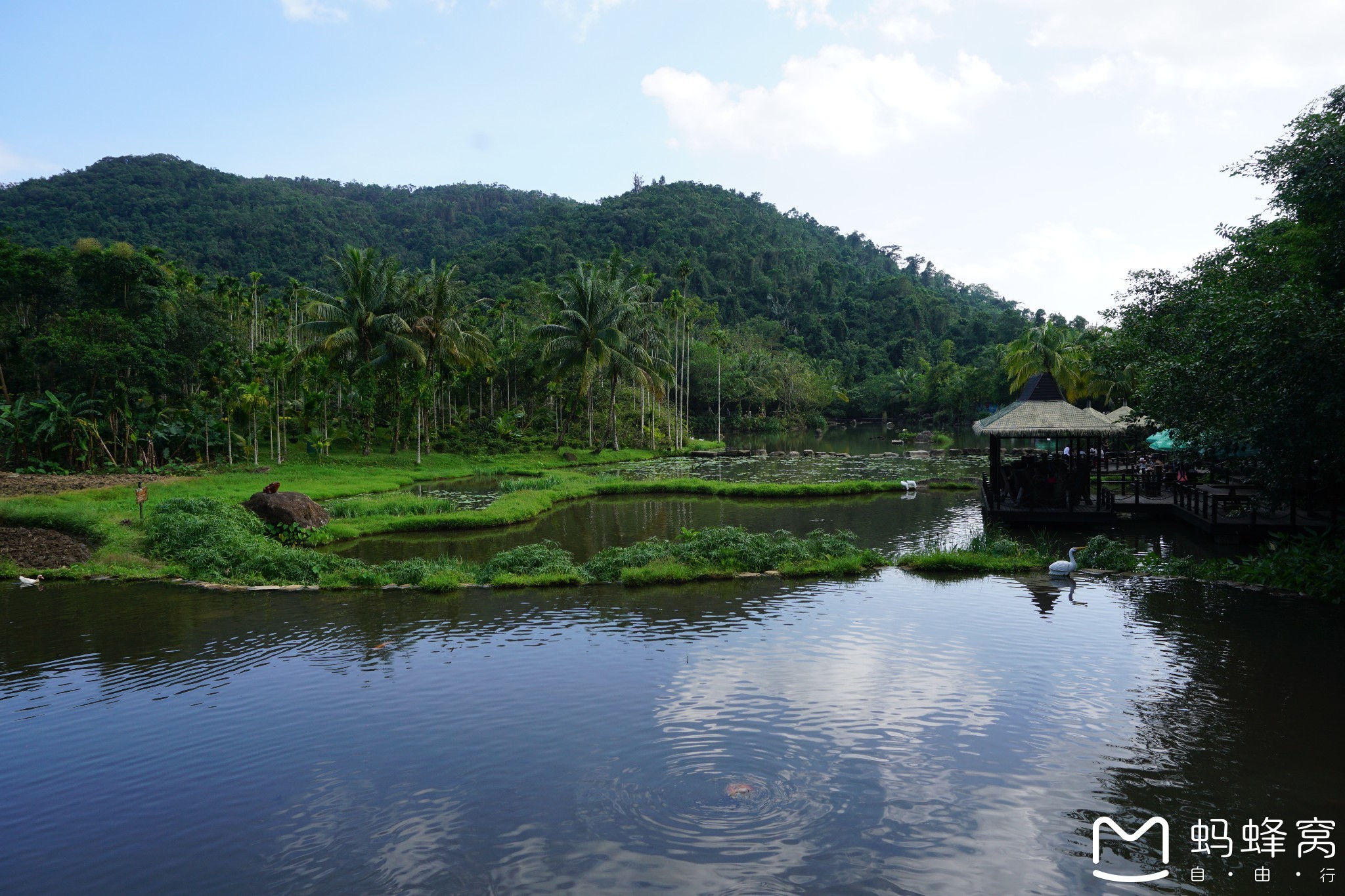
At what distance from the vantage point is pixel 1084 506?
859 inches

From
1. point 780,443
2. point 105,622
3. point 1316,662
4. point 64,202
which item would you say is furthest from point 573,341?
point 64,202

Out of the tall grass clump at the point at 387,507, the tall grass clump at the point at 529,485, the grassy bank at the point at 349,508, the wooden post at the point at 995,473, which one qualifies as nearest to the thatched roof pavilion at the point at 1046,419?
the wooden post at the point at 995,473

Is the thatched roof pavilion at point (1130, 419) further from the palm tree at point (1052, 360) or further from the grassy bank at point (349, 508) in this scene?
the palm tree at point (1052, 360)

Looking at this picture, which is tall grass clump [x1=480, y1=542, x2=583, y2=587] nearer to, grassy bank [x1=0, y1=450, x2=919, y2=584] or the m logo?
grassy bank [x1=0, y1=450, x2=919, y2=584]

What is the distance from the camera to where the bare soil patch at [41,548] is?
16.5 meters

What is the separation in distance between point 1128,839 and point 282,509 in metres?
18.5

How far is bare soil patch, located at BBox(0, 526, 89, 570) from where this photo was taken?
1652cm

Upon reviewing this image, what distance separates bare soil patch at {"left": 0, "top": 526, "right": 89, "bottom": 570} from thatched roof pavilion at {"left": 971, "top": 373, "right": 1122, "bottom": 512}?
21490mm

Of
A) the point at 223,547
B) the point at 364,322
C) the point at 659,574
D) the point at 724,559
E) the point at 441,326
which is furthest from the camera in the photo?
the point at 441,326

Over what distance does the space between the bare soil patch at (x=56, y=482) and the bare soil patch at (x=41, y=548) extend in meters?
4.91

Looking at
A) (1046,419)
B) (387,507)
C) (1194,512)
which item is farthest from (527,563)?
(1194,512)

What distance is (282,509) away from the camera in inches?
762

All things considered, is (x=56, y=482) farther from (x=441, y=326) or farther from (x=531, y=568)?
(x=531, y=568)

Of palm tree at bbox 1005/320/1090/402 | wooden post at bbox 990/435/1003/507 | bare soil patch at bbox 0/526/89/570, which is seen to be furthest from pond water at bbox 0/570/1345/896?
palm tree at bbox 1005/320/1090/402
